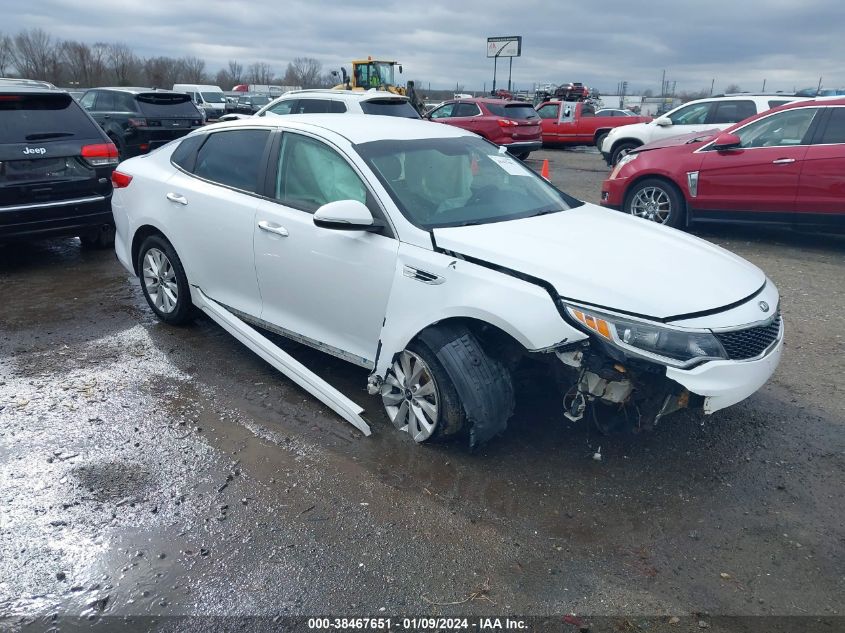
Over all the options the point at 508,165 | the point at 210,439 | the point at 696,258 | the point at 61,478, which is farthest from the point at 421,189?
the point at 61,478

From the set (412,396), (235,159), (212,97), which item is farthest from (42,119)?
(212,97)

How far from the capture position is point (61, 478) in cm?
348

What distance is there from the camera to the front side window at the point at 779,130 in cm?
781

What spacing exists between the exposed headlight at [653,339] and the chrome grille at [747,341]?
0.43ft

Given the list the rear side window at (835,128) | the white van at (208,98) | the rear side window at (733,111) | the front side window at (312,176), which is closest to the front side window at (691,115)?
the rear side window at (733,111)

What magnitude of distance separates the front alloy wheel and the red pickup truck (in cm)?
2054

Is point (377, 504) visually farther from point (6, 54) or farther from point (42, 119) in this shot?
point (6, 54)

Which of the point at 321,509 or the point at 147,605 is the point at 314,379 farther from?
the point at 147,605

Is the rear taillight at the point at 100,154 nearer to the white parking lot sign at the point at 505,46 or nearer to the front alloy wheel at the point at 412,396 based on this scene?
the front alloy wheel at the point at 412,396

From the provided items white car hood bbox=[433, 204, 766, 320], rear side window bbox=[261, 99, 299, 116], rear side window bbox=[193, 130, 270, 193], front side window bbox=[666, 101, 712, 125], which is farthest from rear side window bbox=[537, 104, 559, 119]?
white car hood bbox=[433, 204, 766, 320]

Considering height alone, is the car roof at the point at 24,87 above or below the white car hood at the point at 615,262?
above

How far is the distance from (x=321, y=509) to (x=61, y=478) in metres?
1.41

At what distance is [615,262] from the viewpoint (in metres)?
3.44

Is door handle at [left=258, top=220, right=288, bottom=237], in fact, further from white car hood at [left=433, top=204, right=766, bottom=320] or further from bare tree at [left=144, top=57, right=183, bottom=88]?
bare tree at [left=144, top=57, right=183, bottom=88]
